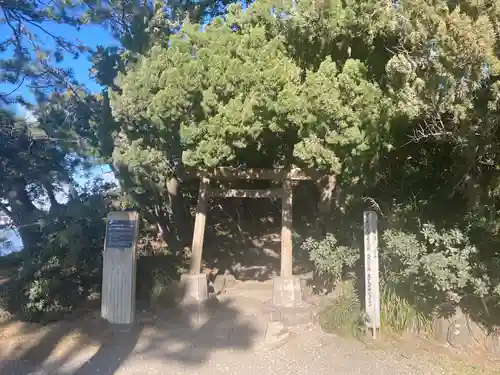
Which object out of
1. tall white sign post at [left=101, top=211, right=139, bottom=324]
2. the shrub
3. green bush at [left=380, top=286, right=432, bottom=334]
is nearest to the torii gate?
tall white sign post at [left=101, top=211, right=139, bottom=324]

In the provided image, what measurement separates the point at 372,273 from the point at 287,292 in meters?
2.06

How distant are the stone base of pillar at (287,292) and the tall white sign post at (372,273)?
181 centimetres

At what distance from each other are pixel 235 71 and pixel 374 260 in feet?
11.0

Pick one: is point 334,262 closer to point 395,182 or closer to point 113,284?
point 395,182

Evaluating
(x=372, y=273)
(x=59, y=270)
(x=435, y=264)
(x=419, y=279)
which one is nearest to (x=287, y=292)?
(x=372, y=273)

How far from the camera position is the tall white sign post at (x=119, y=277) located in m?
7.84

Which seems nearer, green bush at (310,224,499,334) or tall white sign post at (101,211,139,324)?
green bush at (310,224,499,334)

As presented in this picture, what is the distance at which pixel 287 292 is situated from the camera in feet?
30.1

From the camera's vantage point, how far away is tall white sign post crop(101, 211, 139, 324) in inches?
309

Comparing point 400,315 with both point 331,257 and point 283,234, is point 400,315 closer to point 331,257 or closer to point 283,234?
point 331,257

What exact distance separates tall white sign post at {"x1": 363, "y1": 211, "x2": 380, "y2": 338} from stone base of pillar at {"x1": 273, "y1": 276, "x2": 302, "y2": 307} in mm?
1808

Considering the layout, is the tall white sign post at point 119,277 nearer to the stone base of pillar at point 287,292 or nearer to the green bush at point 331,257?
the stone base of pillar at point 287,292

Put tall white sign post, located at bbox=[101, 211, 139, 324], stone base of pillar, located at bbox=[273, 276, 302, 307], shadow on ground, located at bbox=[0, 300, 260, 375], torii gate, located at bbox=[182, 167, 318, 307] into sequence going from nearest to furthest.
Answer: shadow on ground, located at bbox=[0, 300, 260, 375]
tall white sign post, located at bbox=[101, 211, 139, 324]
stone base of pillar, located at bbox=[273, 276, 302, 307]
torii gate, located at bbox=[182, 167, 318, 307]

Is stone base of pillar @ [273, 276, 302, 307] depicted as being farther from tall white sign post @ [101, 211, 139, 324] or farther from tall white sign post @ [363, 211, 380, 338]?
tall white sign post @ [101, 211, 139, 324]
